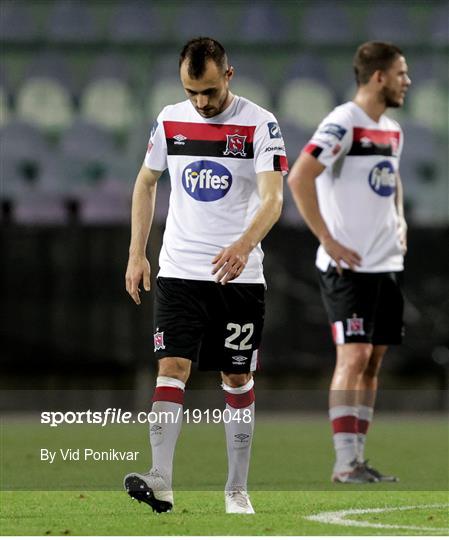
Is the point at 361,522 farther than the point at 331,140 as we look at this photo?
No

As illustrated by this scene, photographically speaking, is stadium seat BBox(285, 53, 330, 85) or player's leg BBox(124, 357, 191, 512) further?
stadium seat BBox(285, 53, 330, 85)

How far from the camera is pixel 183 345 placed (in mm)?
6684

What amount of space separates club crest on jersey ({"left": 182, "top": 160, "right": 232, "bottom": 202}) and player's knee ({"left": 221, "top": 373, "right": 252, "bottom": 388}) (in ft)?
2.72

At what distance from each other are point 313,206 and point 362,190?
44 centimetres

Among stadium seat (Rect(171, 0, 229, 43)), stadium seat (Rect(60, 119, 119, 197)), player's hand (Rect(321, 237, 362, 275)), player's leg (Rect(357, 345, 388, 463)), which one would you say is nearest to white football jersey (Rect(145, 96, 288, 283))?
player's hand (Rect(321, 237, 362, 275))

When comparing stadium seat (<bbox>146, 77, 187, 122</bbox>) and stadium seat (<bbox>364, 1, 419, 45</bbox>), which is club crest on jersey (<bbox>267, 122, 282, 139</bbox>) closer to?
stadium seat (<bbox>146, 77, 187, 122</bbox>)

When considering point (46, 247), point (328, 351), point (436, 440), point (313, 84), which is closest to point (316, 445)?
point (436, 440)

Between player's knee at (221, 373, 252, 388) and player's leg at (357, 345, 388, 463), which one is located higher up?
player's knee at (221, 373, 252, 388)

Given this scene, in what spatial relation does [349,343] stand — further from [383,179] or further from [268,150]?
[268,150]

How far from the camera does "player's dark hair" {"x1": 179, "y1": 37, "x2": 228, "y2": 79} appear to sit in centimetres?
644

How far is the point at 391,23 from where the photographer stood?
17234mm

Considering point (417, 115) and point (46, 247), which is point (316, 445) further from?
point (417, 115)

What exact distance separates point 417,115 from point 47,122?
4.30 meters

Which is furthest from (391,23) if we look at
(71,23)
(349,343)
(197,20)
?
(349,343)
